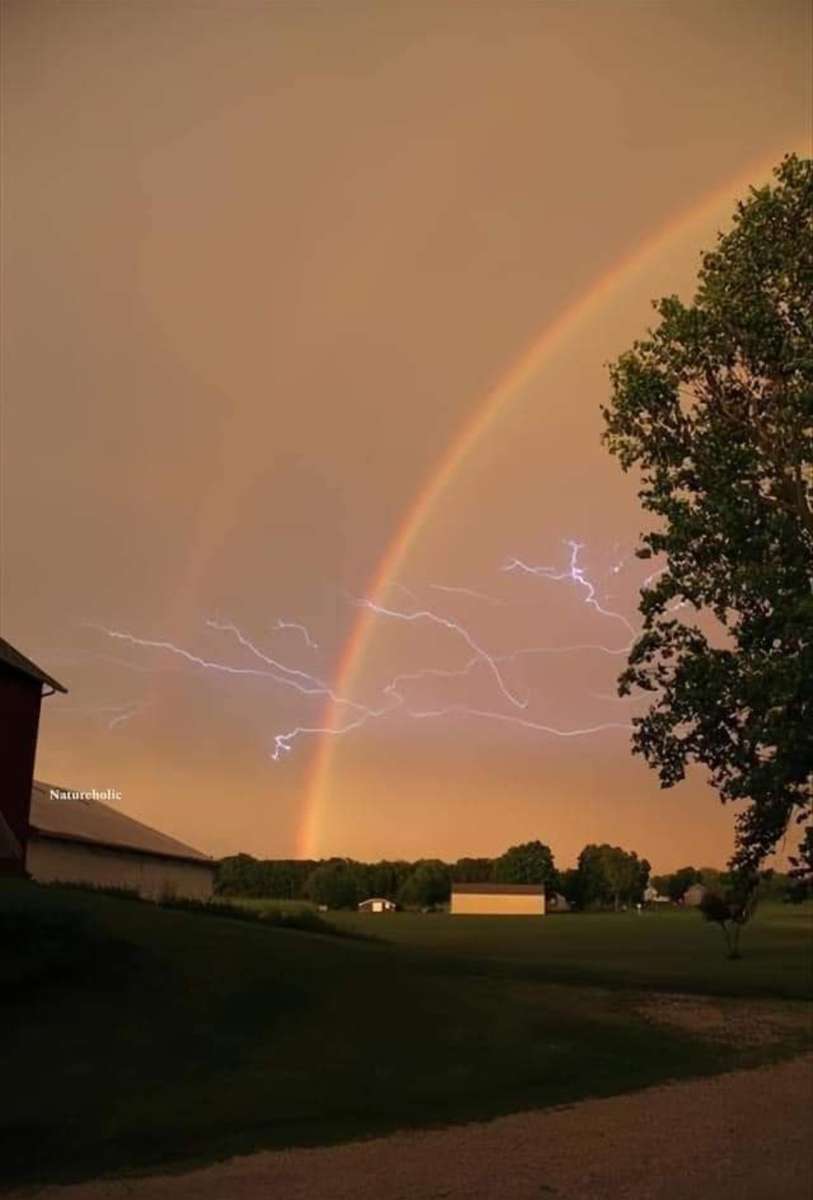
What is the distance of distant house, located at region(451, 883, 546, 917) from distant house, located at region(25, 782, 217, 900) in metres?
104

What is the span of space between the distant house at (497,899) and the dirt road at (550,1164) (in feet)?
490

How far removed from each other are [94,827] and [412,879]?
128m

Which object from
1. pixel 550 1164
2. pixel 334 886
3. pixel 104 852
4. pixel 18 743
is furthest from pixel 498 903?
pixel 550 1164

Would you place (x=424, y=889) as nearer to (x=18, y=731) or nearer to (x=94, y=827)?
(x=94, y=827)

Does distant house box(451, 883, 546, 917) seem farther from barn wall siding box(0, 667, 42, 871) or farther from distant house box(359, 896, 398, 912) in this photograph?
barn wall siding box(0, 667, 42, 871)

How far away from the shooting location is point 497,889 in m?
174

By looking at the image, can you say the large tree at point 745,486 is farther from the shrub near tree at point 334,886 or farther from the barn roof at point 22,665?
the shrub near tree at point 334,886

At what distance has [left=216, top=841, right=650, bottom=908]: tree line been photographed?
15550 centimetres

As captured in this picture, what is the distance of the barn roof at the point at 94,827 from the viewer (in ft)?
149

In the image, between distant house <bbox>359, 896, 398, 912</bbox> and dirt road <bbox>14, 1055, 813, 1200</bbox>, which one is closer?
dirt road <bbox>14, 1055, 813, 1200</bbox>

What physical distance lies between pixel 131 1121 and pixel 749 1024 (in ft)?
47.2

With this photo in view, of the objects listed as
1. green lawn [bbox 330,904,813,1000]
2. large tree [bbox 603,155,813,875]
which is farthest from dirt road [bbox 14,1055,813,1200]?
green lawn [bbox 330,904,813,1000]

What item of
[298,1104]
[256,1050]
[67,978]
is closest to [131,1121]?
[298,1104]

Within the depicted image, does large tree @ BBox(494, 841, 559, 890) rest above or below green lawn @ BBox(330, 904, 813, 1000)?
above
